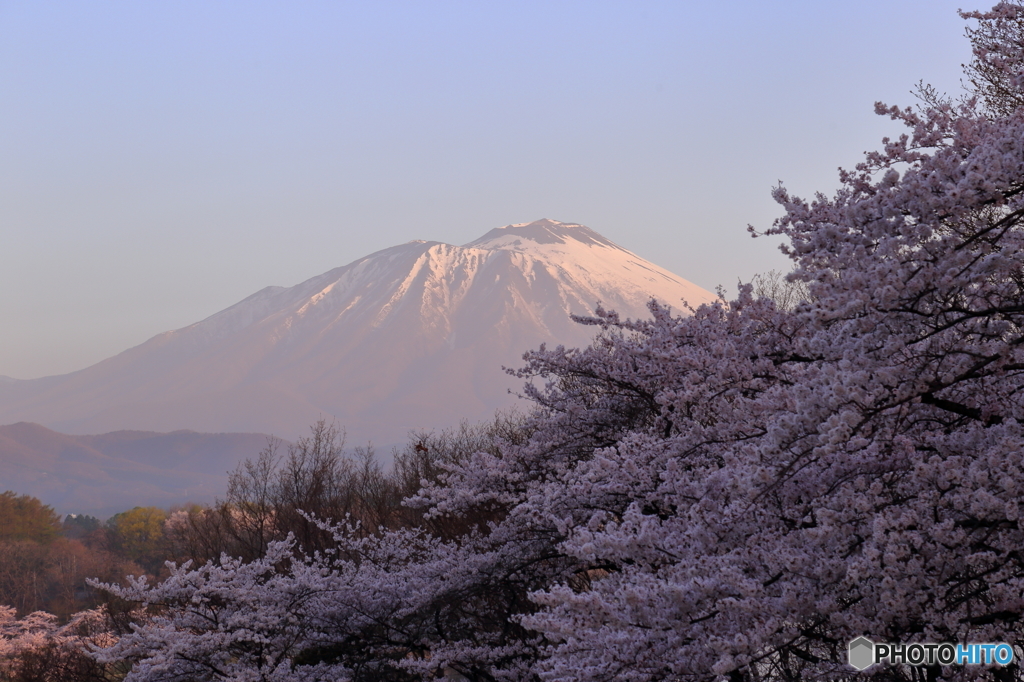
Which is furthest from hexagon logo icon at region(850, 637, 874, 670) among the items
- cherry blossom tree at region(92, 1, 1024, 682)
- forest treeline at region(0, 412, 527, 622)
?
Result: forest treeline at region(0, 412, 527, 622)

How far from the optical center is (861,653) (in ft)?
13.2

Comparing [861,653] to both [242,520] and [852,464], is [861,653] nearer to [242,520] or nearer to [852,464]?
[852,464]

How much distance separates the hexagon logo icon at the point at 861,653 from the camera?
397cm

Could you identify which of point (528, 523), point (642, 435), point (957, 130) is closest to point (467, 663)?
point (528, 523)

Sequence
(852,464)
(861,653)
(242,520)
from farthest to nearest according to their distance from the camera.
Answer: (242,520) → (852,464) → (861,653)

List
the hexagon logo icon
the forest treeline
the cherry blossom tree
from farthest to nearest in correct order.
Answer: the forest treeline → the hexagon logo icon → the cherry blossom tree

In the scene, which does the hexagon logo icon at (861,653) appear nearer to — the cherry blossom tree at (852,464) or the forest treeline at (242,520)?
the cherry blossom tree at (852,464)

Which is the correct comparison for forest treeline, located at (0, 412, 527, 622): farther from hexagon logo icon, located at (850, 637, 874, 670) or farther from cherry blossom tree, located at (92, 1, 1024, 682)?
hexagon logo icon, located at (850, 637, 874, 670)

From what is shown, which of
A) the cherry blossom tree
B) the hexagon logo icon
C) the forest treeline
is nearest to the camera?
the cherry blossom tree

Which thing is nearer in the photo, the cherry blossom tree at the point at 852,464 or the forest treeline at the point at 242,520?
the cherry blossom tree at the point at 852,464

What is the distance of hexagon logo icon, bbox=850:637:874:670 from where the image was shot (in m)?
3.97

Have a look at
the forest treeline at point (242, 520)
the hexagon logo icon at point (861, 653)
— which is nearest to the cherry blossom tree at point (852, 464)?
the hexagon logo icon at point (861, 653)

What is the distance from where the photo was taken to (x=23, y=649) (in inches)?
893

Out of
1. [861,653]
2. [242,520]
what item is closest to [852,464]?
[861,653]
